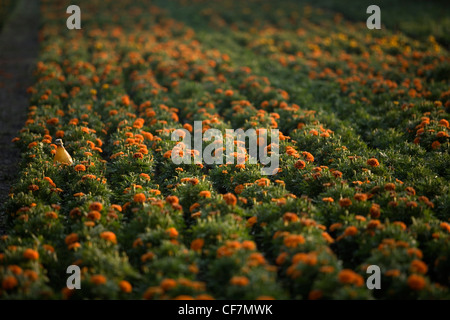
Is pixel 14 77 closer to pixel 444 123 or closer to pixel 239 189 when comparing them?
pixel 239 189

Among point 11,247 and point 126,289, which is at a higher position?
point 11,247

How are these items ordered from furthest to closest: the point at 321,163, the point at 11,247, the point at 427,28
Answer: the point at 427,28, the point at 321,163, the point at 11,247

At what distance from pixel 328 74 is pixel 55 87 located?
901 cm

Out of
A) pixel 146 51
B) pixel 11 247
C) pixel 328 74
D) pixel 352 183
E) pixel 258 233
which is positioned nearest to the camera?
pixel 11 247

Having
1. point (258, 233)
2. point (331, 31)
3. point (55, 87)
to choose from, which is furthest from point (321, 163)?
point (331, 31)

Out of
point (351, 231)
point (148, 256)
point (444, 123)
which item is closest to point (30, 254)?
point (148, 256)

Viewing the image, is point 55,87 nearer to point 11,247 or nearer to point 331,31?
point 11,247

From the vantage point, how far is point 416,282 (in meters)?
3.94

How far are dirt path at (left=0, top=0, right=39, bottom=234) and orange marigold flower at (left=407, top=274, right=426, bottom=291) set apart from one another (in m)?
6.20

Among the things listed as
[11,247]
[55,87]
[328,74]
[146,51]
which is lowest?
[11,247]

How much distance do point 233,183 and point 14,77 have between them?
11434mm

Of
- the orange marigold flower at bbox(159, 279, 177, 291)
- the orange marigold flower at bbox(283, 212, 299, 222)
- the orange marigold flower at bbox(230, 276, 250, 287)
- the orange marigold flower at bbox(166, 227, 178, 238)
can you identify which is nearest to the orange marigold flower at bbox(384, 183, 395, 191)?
the orange marigold flower at bbox(283, 212, 299, 222)

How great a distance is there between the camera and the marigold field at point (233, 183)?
434 cm
